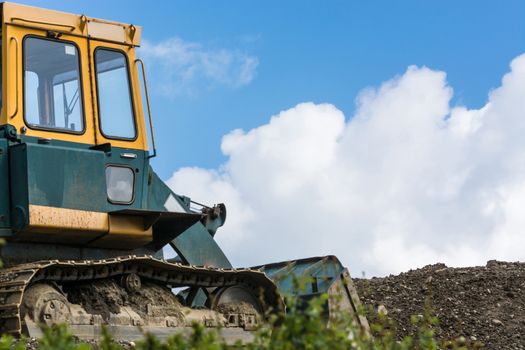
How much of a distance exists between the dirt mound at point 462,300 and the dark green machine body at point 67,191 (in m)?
3.14

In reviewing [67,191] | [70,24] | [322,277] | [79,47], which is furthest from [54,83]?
[322,277]

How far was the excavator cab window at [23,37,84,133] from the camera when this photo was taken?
9.49 m

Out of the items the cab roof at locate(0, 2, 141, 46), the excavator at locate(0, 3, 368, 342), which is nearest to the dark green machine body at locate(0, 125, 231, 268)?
the excavator at locate(0, 3, 368, 342)

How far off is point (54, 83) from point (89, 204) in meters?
1.17

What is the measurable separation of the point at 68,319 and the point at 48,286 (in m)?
0.33

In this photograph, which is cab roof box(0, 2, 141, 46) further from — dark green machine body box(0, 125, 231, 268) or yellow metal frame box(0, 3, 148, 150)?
dark green machine body box(0, 125, 231, 268)

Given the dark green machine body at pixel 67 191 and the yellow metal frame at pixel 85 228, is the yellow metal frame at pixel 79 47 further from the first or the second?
the yellow metal frame at pixel 85 228

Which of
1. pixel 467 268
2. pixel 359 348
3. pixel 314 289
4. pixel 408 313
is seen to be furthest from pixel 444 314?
pixel 359 348

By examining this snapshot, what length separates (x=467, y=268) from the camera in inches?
622

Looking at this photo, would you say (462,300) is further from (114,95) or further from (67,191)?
(67,191)

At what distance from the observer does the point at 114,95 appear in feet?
32.8

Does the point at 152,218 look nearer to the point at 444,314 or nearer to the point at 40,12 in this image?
the point at 40,12

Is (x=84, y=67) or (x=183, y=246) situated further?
(x=183, y=246)

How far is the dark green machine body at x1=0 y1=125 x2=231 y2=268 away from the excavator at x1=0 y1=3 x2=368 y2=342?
0.4 inches
